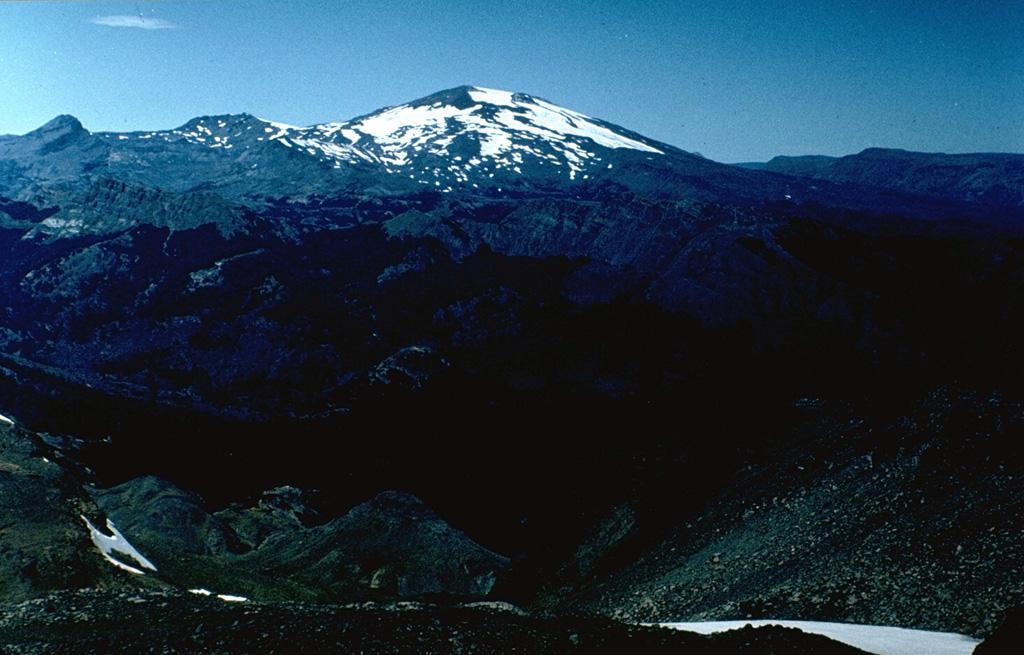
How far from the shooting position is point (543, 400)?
112875 millimetres

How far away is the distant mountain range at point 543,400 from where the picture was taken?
35031 millimetres

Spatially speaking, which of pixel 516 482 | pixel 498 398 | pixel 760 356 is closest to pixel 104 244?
pixel 498 398

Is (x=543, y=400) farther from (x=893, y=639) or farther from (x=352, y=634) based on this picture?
(x=352, y=634)

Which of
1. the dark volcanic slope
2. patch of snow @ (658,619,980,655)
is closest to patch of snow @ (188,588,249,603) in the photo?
the dark volcanic slope

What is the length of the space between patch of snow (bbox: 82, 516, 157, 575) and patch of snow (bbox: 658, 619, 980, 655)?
30.9 m

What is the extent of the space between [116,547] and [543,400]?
77.7 metres

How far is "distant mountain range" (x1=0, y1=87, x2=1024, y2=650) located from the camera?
35.0 metres

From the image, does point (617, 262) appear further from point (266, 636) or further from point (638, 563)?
point (266, 636)

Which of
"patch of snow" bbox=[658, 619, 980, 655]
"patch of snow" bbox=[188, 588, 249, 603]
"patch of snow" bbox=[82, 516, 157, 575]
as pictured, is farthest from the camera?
"patch of snow" bbox=[82, 516, 157, 575]

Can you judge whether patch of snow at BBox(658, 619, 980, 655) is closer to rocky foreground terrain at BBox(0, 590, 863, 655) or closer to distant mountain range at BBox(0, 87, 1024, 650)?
distant mountain range at BBox(0, 87, 1024, 650)

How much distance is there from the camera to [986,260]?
13600cm

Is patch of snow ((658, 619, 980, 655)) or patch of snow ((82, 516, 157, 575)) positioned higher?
patch of snow ((658, 619, 980, 655))

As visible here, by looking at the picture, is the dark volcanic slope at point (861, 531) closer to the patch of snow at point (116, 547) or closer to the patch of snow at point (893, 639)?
the patch of snow at point (893, 639)

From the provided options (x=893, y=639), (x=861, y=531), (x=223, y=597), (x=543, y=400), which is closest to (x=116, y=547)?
(x=223, y=597)
